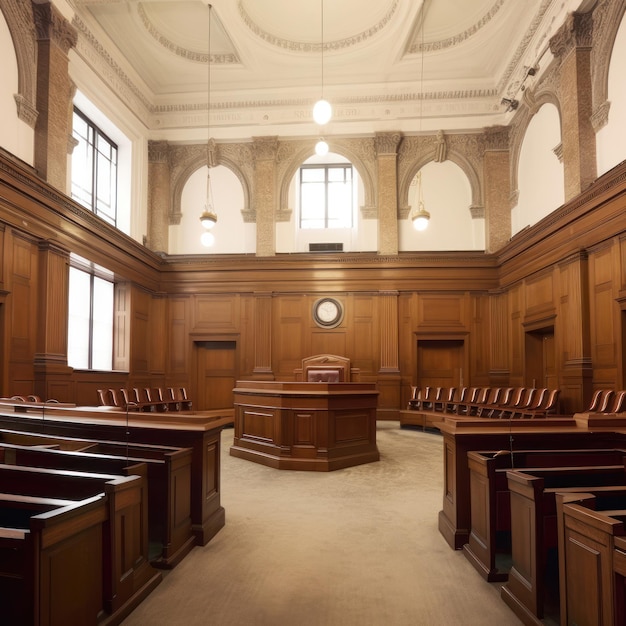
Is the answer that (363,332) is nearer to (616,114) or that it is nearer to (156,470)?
(616,114)

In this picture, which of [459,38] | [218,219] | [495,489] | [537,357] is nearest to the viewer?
[495,489]

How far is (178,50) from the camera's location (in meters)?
12.1

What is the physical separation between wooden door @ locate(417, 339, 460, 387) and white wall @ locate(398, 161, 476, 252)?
242cm

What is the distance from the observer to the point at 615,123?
834 cm

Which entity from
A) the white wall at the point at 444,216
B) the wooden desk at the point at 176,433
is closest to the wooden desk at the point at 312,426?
the wooden desk at the point at 176,433

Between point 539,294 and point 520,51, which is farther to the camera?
Result: point 520,51

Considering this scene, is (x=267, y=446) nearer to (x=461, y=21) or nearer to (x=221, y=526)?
(x=221, y=526)

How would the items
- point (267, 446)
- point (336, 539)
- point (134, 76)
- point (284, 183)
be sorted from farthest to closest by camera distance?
point (284, 183)
point (134, 76)
point (267, 446)
point (336, 539)

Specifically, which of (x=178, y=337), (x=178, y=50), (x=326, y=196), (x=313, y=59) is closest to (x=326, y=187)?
(x=326, y=196)

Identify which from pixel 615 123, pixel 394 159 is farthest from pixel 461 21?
pixel 615 123

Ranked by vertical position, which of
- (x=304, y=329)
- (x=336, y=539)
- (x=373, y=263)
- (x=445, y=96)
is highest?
(x=445, y=96)

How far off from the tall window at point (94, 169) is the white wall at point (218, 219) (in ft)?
5.91

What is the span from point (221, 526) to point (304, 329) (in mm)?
8962

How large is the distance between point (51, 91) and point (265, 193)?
18.4 feet
